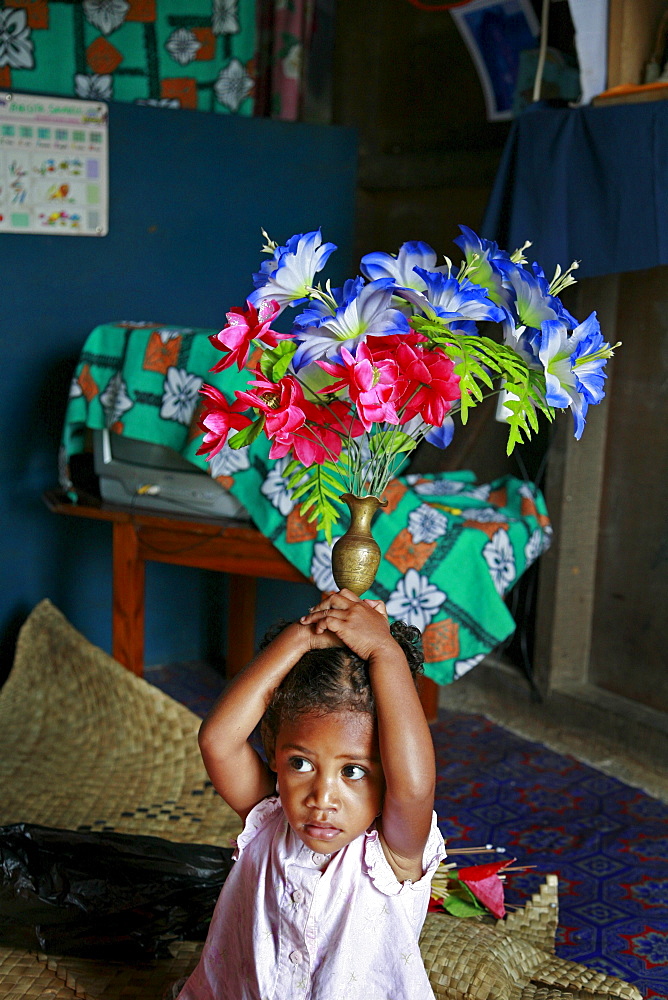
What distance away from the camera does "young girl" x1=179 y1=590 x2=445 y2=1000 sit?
1.39 meters

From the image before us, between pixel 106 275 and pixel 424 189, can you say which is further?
pixel 424 189

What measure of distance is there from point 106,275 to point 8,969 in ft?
7.58

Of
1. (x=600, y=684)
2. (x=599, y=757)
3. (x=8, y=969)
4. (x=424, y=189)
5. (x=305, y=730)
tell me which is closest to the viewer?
(x=305, y=730)

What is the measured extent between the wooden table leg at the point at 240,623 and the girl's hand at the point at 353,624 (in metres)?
2.31

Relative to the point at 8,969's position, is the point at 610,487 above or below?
above

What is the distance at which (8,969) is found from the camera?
6.35ft

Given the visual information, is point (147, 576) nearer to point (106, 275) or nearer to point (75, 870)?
point (106, 275)

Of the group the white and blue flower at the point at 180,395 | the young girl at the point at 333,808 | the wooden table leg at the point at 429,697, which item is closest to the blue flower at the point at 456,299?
the young girl at the point at 333,808

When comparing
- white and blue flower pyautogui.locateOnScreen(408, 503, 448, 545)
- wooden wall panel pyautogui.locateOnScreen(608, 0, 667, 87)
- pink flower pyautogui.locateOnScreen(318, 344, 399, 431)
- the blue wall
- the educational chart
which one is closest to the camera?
pink flower pyautogui.locateOnScreen(318, 344, 399, 431)

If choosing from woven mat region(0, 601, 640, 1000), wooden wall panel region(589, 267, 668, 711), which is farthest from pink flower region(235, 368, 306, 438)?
wooden wall panel region(589, 267, 668, 711)

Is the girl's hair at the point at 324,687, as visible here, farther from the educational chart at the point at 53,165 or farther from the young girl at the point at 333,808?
the educational chart at the point at 53,165

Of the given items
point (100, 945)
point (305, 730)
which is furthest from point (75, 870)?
point (305, 730)

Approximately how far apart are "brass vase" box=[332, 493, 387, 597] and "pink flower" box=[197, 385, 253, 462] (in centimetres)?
22

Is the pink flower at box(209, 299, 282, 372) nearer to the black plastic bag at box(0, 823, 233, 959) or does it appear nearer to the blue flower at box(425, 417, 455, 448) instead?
the blue flower at box(425, 417, 455, 448)
